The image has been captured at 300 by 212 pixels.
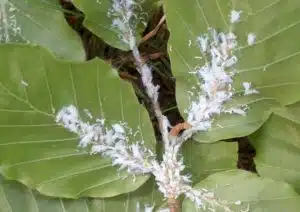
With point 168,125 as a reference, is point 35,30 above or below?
above

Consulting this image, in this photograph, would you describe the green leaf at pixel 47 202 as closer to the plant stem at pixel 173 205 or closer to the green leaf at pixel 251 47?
the plant stem at pixel 173 205

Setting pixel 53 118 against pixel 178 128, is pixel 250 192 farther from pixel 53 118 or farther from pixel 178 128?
pixel 53 118

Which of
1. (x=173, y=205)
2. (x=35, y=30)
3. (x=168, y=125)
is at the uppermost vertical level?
(x=35, y=30)

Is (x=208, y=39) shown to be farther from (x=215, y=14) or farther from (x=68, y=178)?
(x=68, y=178)

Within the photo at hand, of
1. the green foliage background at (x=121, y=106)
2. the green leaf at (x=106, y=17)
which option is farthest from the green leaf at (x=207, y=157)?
the green leaf at (x=106, y=17)

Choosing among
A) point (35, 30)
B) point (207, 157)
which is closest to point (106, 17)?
point (35, 30)
